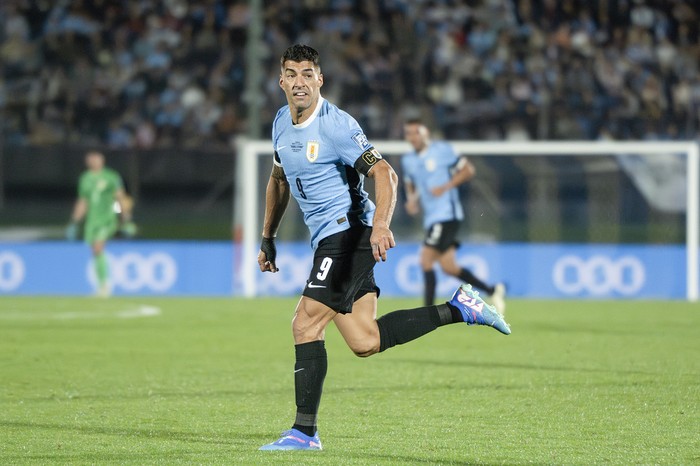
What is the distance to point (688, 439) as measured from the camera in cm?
600

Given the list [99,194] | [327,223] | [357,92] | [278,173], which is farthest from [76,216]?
[327,223]

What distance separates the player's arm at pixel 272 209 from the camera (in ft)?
21.6

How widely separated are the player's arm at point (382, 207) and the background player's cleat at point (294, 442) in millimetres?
879

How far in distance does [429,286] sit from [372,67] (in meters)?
8.48

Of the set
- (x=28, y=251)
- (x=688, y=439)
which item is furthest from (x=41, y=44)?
(x=688, y=439)

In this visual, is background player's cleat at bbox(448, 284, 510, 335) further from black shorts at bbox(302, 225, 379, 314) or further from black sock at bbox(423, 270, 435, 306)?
black sock at bbox(423, 270, 435, 306)

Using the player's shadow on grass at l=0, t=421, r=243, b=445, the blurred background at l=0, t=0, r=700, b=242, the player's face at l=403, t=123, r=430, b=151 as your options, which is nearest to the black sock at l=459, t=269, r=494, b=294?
the player's face at l=403, t=123, r=430, b=151

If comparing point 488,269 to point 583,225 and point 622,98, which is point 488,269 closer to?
point 583,225

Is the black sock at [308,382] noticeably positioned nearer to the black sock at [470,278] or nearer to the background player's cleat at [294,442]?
the background player's cleat at [294,442]

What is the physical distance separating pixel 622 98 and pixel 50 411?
52.7ft

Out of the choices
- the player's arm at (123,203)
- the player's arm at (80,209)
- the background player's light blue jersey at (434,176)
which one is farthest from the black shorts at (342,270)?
the player's arm at (80,209)

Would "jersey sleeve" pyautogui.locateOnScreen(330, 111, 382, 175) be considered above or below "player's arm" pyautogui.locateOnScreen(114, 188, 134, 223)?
above

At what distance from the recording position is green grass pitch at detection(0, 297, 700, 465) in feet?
18.9

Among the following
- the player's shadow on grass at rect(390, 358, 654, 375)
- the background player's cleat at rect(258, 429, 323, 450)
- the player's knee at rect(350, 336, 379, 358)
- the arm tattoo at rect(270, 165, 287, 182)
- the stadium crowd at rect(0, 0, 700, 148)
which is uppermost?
the stadium crowd at rect(0, 0, 700, 148)
